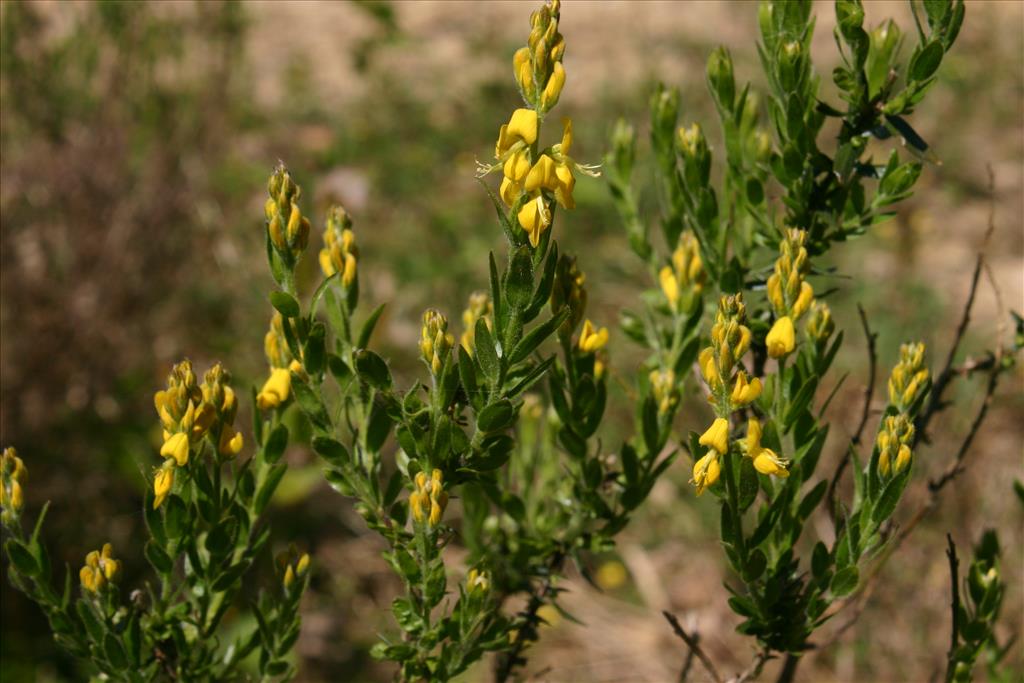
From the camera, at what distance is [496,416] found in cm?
114

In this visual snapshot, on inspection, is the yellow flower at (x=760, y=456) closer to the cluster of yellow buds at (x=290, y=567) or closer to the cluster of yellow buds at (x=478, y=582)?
the cluster of yellow buds at (x=478, y=582)

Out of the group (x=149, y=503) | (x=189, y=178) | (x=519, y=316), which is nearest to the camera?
(x=519, y=316)

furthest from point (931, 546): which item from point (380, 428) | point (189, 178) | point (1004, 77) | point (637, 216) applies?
point (1004, 77)

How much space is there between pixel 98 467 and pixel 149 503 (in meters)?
2.50

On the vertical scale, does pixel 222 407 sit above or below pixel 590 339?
below

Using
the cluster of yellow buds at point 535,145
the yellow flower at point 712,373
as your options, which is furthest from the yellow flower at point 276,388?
the yellow flower at point 712,373

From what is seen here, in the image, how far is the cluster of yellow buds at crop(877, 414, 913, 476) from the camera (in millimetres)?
1205

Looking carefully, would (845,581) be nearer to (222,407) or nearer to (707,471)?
(707,471)

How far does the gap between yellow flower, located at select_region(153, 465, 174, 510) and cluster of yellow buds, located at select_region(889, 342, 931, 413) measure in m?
0.89

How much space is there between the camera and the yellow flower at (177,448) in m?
1.21

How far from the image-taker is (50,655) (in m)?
3.30

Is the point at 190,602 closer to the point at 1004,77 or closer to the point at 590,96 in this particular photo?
the point at 590,96

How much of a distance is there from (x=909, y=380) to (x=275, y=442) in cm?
82

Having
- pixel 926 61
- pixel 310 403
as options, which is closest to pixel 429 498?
pixel 310 403
